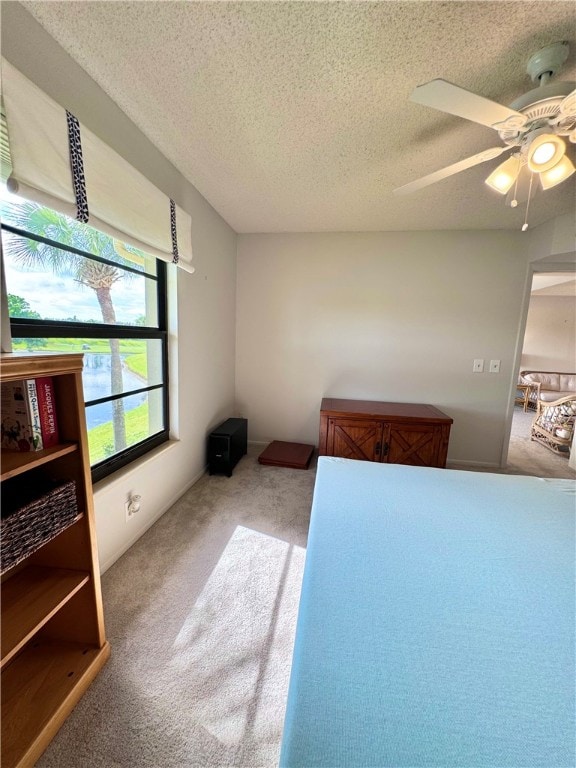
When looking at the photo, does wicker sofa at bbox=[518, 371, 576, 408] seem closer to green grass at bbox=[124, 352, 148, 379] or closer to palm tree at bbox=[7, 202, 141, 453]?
green grass at bbox=[124, 352, 148, 379]

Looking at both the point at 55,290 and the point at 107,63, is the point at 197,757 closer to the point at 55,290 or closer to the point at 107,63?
the point at 55,290

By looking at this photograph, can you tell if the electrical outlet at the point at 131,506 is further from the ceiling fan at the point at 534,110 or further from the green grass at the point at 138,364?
the ceiling fan at the point at 534,110

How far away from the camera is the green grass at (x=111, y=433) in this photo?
1647 millimetres

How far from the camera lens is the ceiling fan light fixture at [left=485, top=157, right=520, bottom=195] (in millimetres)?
1379

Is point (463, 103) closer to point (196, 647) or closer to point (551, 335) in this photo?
point (196, 647)

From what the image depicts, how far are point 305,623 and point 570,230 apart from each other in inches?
134

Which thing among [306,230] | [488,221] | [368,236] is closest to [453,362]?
[488,221]

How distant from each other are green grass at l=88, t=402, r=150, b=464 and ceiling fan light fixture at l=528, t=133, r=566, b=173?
2477 millimetres

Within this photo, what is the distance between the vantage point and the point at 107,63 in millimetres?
1248

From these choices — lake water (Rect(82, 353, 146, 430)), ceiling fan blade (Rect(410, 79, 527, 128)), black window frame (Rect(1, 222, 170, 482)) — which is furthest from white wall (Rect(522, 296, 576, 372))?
lake water (Rect(82, 353, 146, 430))

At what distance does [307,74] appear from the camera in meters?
1.25

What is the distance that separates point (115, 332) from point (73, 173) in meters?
0.77

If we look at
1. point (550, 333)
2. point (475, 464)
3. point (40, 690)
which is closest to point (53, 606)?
point (40, 690)

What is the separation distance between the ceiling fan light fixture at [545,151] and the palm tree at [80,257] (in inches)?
81.3
